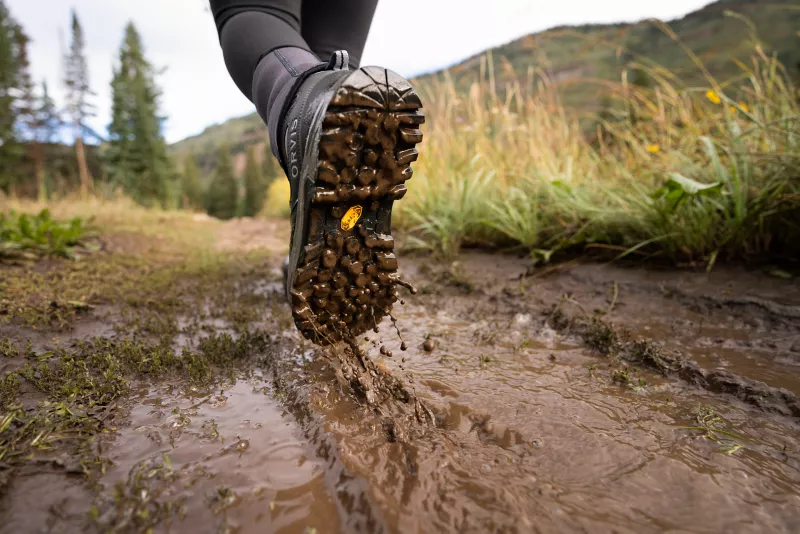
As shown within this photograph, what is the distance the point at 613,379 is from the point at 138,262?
9.22 ft

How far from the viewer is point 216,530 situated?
0.69 meters

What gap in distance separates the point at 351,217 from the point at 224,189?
52185mm

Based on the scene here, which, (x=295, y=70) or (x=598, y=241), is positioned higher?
(x=295, y=70)

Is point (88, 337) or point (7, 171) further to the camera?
point (7, 171)

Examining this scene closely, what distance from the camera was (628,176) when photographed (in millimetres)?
2674

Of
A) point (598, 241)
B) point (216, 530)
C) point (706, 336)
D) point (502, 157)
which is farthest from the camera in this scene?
point (502, 157)

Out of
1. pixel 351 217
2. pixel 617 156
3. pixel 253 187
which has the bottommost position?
pixel 351 217

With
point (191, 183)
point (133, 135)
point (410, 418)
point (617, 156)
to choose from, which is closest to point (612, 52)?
point (617, 156)

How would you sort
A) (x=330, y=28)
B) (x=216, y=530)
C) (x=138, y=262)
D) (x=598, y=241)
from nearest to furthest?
(x=216, y=530)
(x=330, y=28)
(x=598, y=241)
(x=138, y=262)

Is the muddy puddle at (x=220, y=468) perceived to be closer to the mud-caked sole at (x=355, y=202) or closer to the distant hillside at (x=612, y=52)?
the mud-caked sole at (x=355, y=202)

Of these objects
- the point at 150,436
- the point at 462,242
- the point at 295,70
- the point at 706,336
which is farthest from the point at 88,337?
the point at 462,242

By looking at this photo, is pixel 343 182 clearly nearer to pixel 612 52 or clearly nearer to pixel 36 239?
pixel 36 239

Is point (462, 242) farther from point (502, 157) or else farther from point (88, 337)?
point (88, 337)

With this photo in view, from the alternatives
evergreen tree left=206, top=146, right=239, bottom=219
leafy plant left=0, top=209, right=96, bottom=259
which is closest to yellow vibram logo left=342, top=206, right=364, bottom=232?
leafy plant left=0, top=209, right=96, bottom=259
